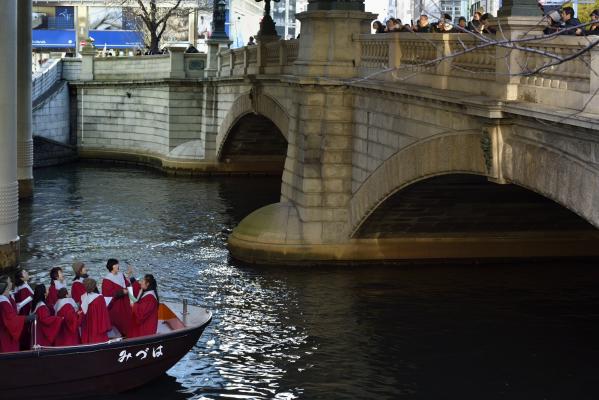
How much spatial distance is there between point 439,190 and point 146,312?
1048 centimetres

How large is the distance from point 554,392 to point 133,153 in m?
40.8

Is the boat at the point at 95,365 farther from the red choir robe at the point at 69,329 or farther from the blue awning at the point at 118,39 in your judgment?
the blue awning at the point at 118,39

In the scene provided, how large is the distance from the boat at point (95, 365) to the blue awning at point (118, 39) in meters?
71.9

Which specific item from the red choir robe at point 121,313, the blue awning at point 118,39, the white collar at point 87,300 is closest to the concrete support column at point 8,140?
the red choir robe at point 121,313

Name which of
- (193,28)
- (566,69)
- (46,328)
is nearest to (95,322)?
(46,328)

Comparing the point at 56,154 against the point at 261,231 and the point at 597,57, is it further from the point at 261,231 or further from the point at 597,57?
the point at 597,57

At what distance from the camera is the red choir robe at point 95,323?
20.5 meters

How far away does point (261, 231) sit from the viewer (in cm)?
3272

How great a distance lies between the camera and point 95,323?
20.6 metres

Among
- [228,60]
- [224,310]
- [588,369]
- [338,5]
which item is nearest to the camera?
[588,369]

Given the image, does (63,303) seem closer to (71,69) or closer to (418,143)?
(418,143)

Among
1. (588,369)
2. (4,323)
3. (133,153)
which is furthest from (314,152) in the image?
(133,153)

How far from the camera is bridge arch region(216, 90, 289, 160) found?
129ft

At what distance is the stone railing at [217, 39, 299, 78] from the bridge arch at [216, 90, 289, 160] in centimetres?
89
